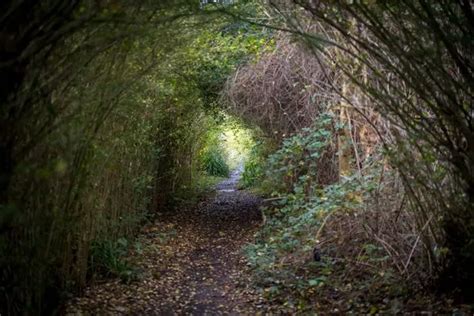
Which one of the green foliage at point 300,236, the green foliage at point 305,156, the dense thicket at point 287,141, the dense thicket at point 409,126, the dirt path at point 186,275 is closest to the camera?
the dense thicket at point 287,141

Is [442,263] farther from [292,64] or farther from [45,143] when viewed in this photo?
[292,64]

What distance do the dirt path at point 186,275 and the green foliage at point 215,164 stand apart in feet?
36.2

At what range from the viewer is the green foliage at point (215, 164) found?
2157 cm

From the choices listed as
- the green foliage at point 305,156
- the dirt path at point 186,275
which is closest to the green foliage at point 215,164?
the dirt path at point 186,275

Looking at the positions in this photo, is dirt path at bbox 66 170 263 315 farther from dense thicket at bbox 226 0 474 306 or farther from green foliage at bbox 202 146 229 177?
green foliage at bbox 202 146 229 177

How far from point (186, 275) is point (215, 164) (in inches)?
638

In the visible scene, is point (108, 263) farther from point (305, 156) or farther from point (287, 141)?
point (305, 156)

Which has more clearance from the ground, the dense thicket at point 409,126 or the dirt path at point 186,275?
the dense thicket at point 409,126

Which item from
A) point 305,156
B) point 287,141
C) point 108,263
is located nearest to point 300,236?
point 287,141

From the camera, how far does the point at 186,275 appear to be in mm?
6262

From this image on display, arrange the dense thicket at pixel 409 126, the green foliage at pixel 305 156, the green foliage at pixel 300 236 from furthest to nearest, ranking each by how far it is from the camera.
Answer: the green foliage at pixel 305 156, the green foliage at pixel 300 236, the dense thicket at pixel 409 126

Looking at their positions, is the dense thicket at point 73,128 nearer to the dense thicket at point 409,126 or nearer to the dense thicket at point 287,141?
the dense thicket at point 287,141

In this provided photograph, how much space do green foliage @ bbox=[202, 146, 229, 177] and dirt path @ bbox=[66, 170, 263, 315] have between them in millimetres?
11048

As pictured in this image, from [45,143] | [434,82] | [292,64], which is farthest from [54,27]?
[292,64]
